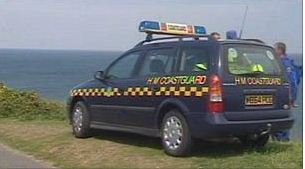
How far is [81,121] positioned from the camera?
36.1 ft

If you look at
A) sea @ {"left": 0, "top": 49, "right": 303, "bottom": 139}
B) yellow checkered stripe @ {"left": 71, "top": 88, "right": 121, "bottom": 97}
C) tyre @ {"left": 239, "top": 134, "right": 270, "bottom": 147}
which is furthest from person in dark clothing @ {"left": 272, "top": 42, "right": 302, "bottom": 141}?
yellow checkered stripe @ {"left": 71, "top": 88, "right": 121, "bottom": 97}

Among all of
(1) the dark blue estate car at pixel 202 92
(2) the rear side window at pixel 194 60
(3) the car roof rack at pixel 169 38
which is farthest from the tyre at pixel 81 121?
(2) the rear side window at pixel 194 60

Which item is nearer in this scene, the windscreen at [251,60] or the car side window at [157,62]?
the windscreen at [251,60]

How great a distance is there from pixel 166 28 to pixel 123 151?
2.12 m

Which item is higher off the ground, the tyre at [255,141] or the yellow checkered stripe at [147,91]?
the yellow checkered stripe at [147,91]

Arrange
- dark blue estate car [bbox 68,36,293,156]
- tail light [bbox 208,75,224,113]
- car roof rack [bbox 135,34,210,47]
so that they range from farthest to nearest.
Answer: car roof rack [bbox 135,34,210,47] → dark blue estate car [bbox 68,36,293,156] → tail light [bbox 208,75,224,113]

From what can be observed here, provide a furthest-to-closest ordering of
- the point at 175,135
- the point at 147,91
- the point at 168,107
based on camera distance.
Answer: the point at 147,91, the point at 168,107, the point at 175,135

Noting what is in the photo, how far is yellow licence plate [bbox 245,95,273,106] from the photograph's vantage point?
845 centimetres

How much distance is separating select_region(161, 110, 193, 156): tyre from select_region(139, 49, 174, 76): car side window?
0.70m

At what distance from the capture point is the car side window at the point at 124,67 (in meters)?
9.94

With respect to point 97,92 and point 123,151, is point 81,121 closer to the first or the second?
point 97,92

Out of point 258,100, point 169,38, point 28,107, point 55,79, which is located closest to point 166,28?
point 169,38

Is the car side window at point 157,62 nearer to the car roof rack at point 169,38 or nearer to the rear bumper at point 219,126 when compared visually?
the car roof rack at point 169,38

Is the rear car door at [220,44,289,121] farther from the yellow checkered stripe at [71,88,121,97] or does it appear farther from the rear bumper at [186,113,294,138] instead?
the yellow checkered stripe at [71,88,121,97]
